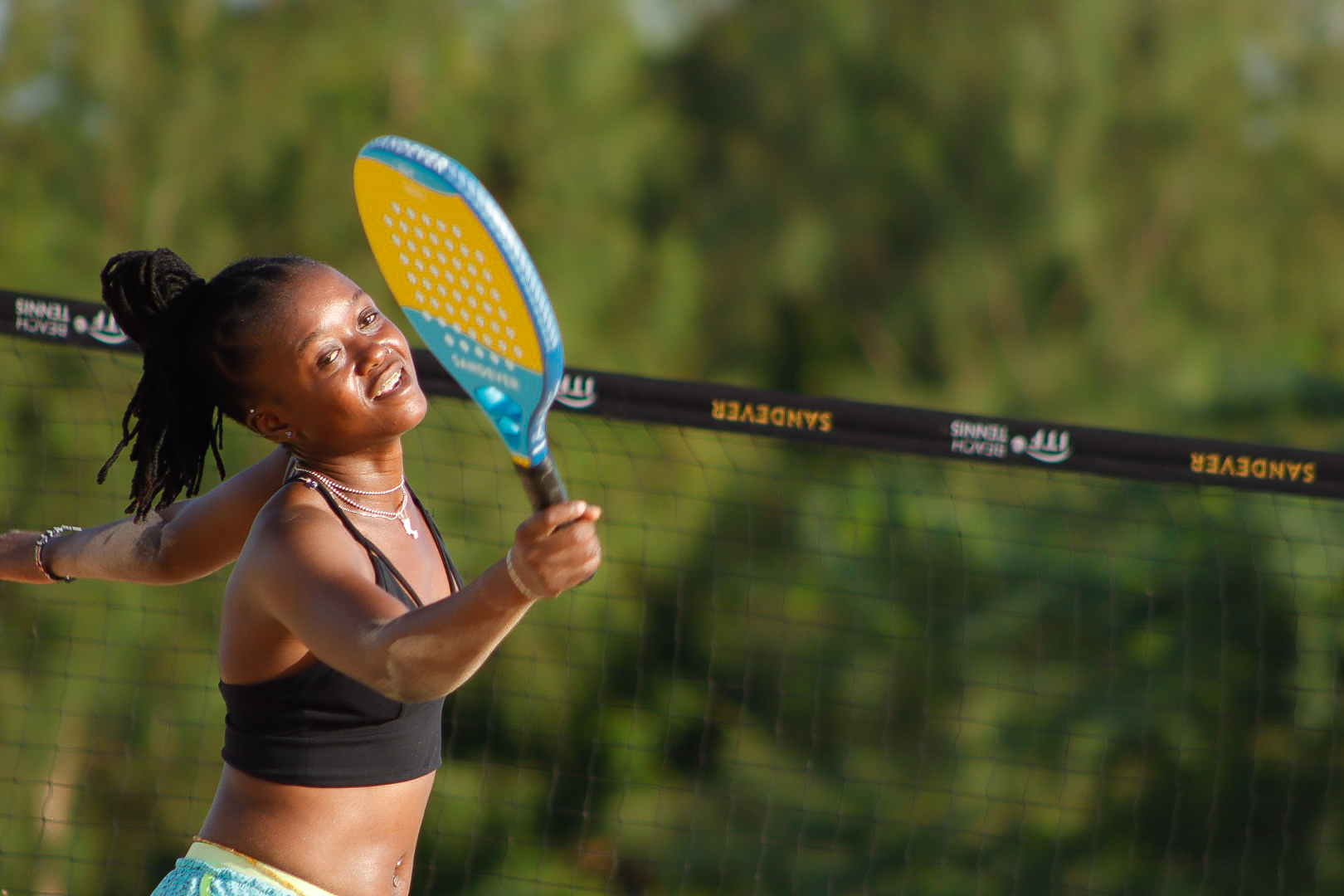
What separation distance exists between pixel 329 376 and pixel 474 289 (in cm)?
31

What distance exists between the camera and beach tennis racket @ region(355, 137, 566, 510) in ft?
5.30

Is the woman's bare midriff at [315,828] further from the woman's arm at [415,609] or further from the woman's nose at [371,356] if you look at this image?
the woman's nose at [371,356]

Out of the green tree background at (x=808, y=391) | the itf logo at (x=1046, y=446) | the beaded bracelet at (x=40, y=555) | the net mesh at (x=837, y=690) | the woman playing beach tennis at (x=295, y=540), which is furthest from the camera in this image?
the green tree background at (x=808, y=391)

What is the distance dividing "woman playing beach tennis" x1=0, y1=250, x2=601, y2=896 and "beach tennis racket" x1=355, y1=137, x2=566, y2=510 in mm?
168

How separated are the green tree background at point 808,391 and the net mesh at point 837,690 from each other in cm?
5

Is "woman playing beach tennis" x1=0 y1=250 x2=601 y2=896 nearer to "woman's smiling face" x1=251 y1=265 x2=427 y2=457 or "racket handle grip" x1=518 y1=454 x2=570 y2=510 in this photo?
"woman's smiling face" x1=251 y1=265 x2=427 y2=457

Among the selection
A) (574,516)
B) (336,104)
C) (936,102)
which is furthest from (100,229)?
(574,516)

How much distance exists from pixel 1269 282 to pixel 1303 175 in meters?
1.12

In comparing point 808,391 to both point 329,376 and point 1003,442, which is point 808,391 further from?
point 329,376

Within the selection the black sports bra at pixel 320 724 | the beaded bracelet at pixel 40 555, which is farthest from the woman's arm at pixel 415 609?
the beaded bracelet at pixel 40 555

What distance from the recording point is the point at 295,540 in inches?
71.2

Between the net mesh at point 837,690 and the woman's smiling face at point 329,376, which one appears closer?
the woman's smiling face at point 329,376

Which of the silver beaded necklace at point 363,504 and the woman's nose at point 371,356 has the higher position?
the woman's nose at point 371,356

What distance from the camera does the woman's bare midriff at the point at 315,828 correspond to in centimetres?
192
